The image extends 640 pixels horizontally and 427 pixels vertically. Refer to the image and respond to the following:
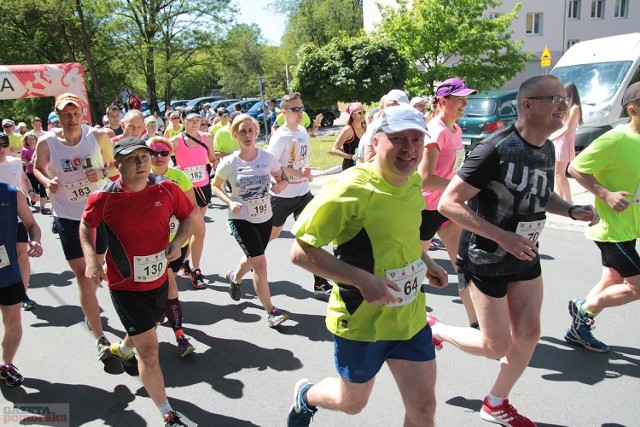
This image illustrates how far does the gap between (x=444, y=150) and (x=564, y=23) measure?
38438 mm

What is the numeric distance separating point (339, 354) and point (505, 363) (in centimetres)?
113

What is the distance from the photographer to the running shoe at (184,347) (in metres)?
4.37

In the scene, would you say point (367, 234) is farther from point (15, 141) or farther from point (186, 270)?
point (15, 141)

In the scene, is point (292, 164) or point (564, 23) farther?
point (564, 23)

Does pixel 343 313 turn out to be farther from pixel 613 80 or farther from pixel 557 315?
pixel 613 80

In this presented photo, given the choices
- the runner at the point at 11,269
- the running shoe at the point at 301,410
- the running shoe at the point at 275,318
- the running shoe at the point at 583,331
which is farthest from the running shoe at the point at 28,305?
the running shoe at the point at 583,331

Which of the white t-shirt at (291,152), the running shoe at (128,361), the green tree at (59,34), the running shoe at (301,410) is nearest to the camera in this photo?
the running shoe at (301,410)

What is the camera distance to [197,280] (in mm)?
6148

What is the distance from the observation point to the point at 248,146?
4.84 m

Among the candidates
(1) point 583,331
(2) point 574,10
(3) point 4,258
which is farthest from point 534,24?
(3) point 4,258

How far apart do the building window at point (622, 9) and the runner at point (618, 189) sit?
42.7m

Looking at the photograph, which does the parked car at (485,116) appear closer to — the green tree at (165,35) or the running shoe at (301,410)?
the running shoe at (301,410)

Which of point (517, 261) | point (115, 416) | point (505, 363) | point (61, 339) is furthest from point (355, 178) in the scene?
point (61, 339)

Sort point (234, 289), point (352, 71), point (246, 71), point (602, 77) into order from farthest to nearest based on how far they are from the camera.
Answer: point (246, 71), point (352, 71), point (602, 77), point (234, 289)
